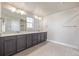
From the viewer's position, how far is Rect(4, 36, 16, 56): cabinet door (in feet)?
11.1

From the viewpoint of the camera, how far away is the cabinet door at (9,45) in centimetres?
339

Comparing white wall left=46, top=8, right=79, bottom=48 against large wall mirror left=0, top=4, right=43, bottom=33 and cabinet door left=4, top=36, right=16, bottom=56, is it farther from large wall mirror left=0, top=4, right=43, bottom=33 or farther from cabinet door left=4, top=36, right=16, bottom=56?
cabinet door left=4, top=36, right=16, bottom=56

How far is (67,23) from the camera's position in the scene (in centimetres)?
617

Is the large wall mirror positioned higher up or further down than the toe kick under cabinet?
higher up

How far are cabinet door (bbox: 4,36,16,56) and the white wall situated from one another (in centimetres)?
328

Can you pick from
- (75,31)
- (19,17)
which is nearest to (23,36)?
(19,17)

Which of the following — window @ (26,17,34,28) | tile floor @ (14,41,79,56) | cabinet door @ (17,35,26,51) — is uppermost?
window @ (26,17,34,28)

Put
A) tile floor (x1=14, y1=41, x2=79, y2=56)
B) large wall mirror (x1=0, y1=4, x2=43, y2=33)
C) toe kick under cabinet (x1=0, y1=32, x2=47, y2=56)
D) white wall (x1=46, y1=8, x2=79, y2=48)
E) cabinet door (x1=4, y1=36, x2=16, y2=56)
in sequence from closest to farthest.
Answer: toe kick under cabinet (x1=0, y1=32, x2=47, y2=56) → cabinet door (x1=4, y1=36, x2=16, y2=56) → tile floor (x1=14, y1=41, x2=79, y2=56) → large wall mirror (x1=0, y1=4, x2=43, y2=33) → white wall (x1=46, y1=8, x2=79, y2=48)

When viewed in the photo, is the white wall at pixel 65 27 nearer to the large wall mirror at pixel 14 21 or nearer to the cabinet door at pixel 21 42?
the large wall mirror at pixel 14 21

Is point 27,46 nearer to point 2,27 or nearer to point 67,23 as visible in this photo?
point 2,27

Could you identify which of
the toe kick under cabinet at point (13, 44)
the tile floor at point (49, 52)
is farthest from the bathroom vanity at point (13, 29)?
the tile floor at point (49, 52)

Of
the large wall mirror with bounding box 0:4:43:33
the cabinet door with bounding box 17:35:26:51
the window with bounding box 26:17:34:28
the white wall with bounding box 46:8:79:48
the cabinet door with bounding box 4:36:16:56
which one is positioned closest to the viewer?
the cabinet door with bounding box 4:36:16:56

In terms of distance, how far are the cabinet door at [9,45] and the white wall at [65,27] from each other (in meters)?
3.28

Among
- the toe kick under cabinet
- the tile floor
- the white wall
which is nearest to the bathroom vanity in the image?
the toe kick under cabinet
